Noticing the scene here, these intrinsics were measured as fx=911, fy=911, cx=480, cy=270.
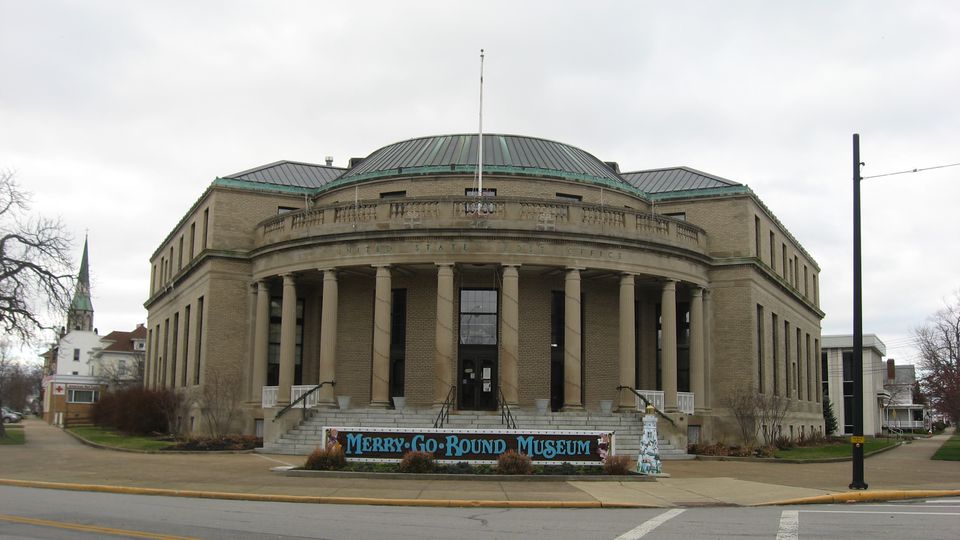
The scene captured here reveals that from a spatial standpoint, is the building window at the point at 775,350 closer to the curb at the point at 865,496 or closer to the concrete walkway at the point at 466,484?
the concrete walkway at the point at 466,484

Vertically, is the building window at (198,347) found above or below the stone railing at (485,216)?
below

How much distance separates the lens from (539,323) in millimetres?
38906

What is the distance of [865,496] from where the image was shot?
790 inches

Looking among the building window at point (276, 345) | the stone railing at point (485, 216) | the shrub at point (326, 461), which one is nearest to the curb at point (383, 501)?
the shrub at point (326, 461)

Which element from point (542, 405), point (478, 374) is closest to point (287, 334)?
point (478, 374)

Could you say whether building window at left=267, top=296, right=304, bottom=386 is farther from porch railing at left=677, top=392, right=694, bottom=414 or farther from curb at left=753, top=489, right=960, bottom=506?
curb at left=753, top=489, right=960, bottom=506

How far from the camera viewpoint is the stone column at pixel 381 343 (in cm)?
3488

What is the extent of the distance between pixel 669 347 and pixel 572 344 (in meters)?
4.82

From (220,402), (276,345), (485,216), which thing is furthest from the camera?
(276,345)

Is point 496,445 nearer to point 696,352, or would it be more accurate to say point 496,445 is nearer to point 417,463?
point 417,463

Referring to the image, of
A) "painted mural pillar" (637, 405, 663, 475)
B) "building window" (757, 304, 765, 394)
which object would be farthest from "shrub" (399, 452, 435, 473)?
"building window" (757, 304, 765, 394)

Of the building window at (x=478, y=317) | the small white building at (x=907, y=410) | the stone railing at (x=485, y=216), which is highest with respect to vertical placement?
the stone railing at (x=485, y=216)

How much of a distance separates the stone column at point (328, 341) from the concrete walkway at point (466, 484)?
212 inches

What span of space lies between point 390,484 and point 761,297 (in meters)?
27.3
